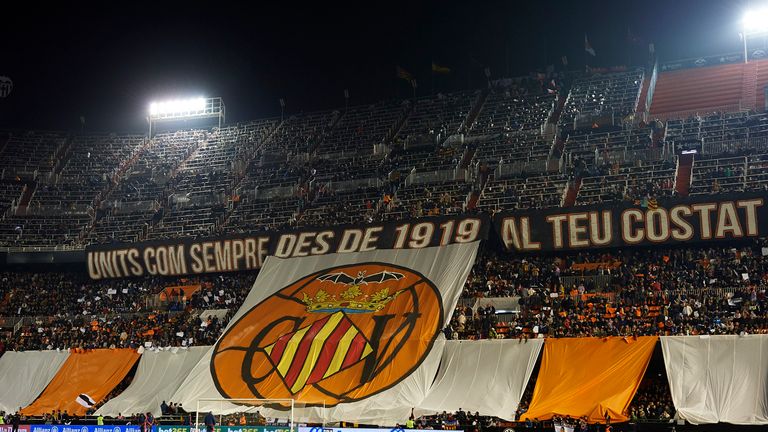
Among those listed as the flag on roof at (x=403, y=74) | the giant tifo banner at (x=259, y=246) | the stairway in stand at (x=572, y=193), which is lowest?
the giant tifo banner at (x=259, y=246)

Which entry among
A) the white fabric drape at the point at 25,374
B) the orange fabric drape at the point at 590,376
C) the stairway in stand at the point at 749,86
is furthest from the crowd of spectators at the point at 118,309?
the stairway in stand at the point at 749,86

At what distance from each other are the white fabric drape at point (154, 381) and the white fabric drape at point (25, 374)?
17.8ft

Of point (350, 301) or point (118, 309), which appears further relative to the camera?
point (118, 309)

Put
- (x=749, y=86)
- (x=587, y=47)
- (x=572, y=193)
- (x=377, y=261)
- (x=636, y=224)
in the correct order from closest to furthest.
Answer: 1. (x=636, y=224)
2. (x=377, y=261)
3. (x=572, y=193)
4. (x=749, y=86)
5. (x=587, y=47)

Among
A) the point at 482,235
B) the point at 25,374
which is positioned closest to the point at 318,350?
the point at 482,235

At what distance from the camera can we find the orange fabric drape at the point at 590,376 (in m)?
30.5

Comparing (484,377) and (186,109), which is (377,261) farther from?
(186,109)

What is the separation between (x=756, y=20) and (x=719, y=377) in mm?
39669

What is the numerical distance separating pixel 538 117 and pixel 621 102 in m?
5.65

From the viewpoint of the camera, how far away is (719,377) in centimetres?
3009

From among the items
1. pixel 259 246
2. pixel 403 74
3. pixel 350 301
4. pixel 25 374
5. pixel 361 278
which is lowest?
pixel 25 374

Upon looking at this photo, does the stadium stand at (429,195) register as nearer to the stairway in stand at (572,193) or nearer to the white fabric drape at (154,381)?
the stairway in stand at (572,193)

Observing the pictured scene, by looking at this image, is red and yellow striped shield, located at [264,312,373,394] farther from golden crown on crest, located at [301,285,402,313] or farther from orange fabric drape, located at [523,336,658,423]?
orange fabric drape, located at [523,336,658,423]

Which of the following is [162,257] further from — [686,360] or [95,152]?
[686,360]
